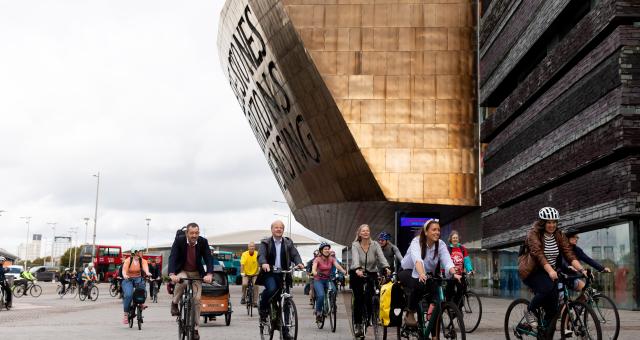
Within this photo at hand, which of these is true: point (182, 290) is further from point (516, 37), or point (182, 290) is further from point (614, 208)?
point (516, 37)

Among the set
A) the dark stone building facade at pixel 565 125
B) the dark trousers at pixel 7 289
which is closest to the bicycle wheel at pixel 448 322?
the dark stone building facade at pixel 565 125

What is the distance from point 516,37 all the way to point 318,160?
14241 mm

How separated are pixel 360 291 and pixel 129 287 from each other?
6.70 m

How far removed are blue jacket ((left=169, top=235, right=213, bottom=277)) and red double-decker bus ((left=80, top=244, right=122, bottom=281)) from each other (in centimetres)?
5623

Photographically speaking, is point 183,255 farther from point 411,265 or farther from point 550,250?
point 550,250

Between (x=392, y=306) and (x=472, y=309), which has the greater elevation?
(x=392, y=306)

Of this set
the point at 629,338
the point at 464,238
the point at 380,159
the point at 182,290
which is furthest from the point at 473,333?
the point at 464,238

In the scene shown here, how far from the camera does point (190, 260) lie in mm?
11148

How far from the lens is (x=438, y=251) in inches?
385

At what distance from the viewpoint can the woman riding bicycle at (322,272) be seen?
15.1m

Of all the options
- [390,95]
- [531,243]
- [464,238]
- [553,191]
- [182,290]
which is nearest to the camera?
[531,243]

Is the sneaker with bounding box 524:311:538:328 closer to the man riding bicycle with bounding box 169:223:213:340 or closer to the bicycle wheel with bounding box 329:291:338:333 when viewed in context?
the man riding bicycle with bounding box 169:223:213:340

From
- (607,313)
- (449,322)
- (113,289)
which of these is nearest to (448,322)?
(449,322)

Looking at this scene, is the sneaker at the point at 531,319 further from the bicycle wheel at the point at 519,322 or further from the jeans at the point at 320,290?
the jeans at the point at 320,290
